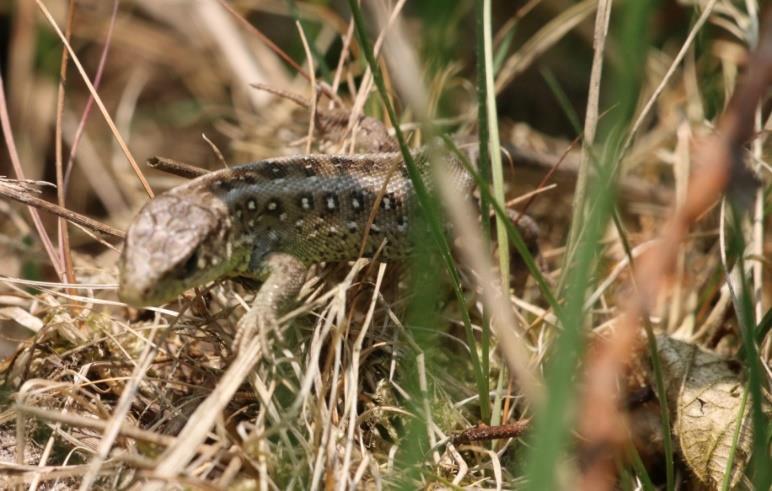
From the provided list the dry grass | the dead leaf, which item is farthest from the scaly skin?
the dead leaf

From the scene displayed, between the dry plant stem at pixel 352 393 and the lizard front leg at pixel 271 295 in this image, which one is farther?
the lizard front leg at pixel 271 295

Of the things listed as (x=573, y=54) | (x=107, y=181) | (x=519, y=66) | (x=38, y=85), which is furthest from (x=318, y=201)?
(x=38, y=85)

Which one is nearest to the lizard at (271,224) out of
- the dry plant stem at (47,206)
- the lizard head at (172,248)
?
the lizard head at (172,248)

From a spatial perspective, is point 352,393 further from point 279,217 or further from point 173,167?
point 173,167

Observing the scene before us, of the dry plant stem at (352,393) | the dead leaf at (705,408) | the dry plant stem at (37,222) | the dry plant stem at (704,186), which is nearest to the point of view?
the dry plant stem at (704,186)

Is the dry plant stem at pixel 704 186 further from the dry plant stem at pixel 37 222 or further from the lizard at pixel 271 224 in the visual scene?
the dry plant stem at pixel 37 222

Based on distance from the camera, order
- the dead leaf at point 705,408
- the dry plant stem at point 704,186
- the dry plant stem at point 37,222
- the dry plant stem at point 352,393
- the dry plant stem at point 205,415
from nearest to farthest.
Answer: the dry plant stem at point 704,186 < the dry plant stem at point 205,415 < the dry plant stem at point 352,393 < the dead leaf at point 705,408 < the dry plant stem at point 37,222

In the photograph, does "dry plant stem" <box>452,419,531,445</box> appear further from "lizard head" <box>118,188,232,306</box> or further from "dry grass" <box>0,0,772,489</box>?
"lizard head" <box>118,188,232,306</box>

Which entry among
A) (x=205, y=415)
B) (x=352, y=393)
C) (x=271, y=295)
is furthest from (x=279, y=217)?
(x=205, y=415)

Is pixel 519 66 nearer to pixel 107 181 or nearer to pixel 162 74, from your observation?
pixel 107 181
